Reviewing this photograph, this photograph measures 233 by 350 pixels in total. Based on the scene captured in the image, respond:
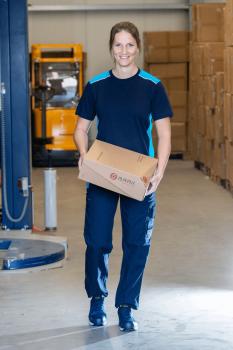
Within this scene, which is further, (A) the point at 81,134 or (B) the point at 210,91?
(B) the point at 210,91

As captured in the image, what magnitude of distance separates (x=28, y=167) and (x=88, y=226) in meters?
2.85

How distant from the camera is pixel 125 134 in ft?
15.1

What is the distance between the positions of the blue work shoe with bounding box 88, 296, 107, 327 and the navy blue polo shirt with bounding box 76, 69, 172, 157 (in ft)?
2.88

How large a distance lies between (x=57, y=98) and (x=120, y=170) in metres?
11.5

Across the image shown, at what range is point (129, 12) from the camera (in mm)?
17531

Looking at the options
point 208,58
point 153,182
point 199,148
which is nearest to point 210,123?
point 208,58

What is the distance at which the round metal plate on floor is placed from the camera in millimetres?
6469

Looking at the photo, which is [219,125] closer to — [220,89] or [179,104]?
[220,89]

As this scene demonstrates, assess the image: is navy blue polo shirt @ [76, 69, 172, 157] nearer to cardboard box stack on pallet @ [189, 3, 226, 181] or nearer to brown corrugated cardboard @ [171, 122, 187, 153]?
cardboard box stack on pallet @ [189, 3, 226, 181]

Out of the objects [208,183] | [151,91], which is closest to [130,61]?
[151,91]

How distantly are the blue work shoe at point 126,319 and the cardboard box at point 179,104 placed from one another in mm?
11492

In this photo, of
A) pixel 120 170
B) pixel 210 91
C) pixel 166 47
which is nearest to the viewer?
pixel 120 170

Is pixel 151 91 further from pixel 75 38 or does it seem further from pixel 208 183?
pixel 75 38

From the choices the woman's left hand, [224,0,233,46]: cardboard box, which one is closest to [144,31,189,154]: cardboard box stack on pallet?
[224,0,233,46]: cardboard box
